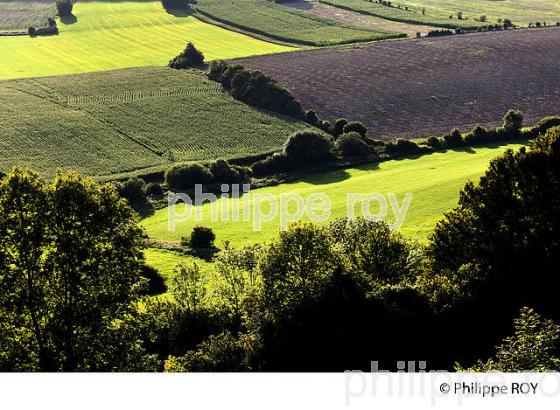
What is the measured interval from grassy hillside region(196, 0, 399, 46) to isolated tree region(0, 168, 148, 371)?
126348mm

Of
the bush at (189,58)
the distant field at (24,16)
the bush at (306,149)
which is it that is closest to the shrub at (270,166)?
the bush at (306,149)

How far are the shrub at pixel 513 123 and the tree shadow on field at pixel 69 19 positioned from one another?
4293 inches

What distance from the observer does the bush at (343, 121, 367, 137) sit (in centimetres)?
11519

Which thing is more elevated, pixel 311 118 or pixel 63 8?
pixel 63 8

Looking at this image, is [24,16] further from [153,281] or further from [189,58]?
[153,281]

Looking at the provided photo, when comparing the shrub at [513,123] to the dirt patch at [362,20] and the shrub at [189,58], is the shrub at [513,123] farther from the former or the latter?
the shrub at [189,58]

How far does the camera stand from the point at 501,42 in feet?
527

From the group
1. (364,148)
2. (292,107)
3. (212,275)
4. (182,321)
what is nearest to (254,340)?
(182,321)

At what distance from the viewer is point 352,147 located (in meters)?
109

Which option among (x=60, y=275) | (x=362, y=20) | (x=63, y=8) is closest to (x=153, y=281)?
(x=60, y=275)

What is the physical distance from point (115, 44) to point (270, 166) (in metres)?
80.4

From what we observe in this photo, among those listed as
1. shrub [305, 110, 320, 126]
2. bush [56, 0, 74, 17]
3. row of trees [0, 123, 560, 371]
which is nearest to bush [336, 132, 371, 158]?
shrub [305, 110, 320, 126]

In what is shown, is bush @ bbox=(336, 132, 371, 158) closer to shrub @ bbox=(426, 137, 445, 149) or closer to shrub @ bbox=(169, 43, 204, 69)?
shrub @ bbox=(426, 137, 445, 149)

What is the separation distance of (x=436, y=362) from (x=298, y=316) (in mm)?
7899
